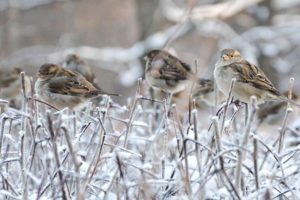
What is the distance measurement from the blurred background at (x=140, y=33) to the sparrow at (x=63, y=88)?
6.13 meters

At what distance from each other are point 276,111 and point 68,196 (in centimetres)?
279

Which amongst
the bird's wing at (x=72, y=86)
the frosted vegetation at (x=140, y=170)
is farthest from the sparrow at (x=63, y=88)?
the frosted vegetation at (x=140, y=170)

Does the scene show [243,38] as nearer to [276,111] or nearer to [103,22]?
[103,22]

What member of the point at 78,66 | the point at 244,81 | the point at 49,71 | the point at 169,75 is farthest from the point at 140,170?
the point at 78,66

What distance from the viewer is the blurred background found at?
13.1 meters

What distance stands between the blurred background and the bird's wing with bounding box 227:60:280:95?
258 inches

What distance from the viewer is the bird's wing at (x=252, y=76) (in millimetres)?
3715

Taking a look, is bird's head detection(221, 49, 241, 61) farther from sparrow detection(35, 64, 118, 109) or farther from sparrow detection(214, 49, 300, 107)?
sparrow detection(35, 64, 118, 109)

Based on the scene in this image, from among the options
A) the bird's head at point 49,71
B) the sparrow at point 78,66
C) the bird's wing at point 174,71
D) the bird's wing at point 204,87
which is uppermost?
the sparrow at point 78,66

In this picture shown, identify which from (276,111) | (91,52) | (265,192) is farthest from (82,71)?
(91,52)

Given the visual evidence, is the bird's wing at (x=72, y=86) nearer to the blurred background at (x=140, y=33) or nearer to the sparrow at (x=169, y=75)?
the sparrow at (x=169, y=75)

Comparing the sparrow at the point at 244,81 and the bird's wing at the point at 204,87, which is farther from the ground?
the bird's wing at the point at 204,87

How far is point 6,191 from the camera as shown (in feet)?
8.68

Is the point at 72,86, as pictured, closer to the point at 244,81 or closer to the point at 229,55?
the point at 229,55
